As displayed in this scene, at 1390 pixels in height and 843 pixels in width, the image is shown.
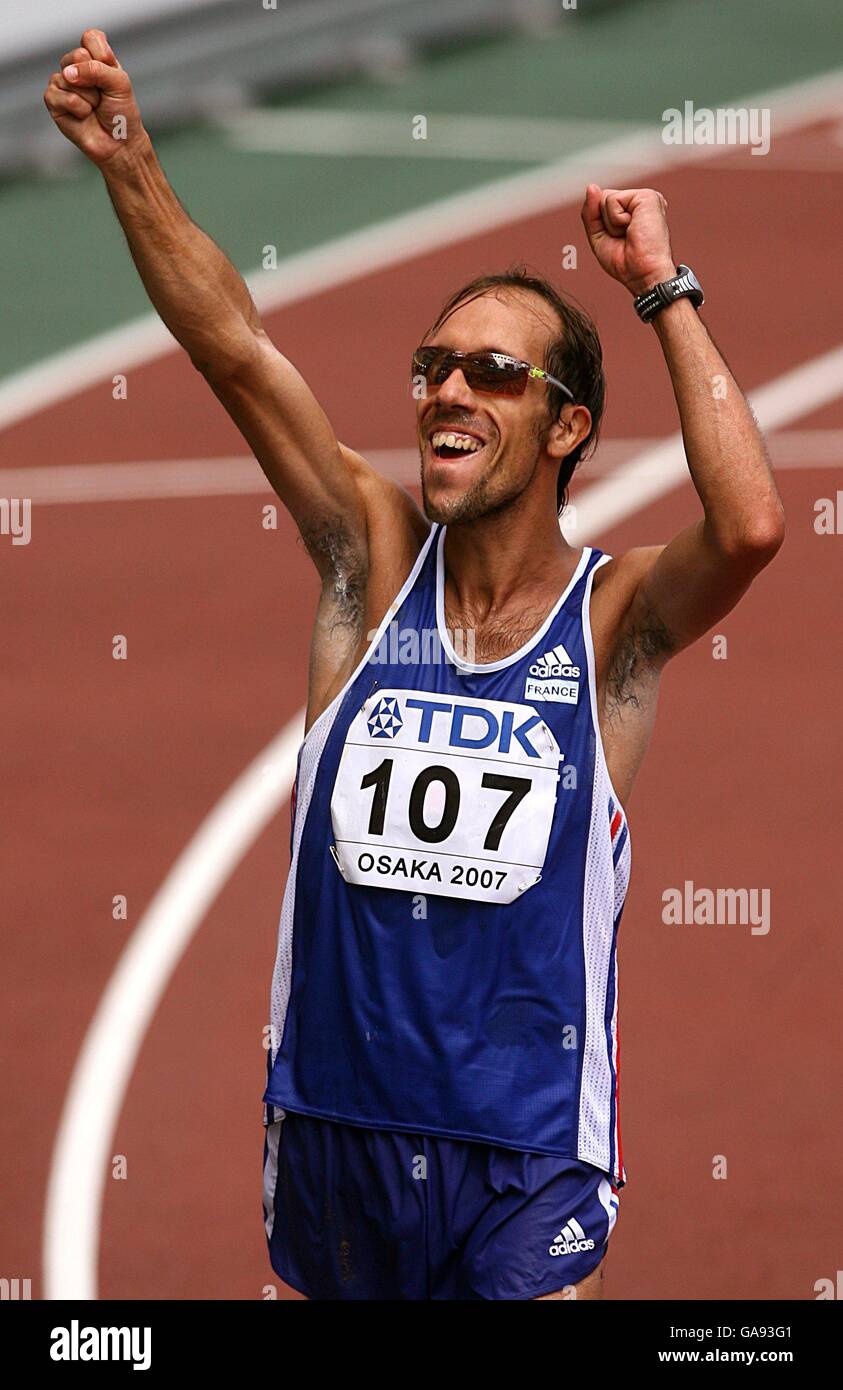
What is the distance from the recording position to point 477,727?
3.97 metres

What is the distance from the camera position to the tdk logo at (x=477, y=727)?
3957 millimetres

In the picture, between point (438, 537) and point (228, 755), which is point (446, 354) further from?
point (228, 755)

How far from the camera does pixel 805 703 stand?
9062mm

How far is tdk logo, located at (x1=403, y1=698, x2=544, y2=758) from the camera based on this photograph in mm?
3957

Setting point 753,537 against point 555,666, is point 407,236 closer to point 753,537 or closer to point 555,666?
point 555,666

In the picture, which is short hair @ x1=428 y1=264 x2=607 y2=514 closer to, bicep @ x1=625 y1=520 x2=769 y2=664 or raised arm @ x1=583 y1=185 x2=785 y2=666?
raised arm @ x1=583 y1=185 x2=785 y2=666

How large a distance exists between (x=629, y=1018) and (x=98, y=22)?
827 centimetres

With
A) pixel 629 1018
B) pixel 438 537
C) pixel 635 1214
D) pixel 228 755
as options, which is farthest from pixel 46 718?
pixel 438 537

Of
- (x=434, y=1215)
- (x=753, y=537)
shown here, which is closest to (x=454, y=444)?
(x=753, y=537)

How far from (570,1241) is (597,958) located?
0.57 metres

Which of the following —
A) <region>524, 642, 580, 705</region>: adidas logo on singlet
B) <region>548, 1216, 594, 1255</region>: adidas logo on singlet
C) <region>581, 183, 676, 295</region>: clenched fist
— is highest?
<region>581, 183, 676, 295</region>: clenched fist

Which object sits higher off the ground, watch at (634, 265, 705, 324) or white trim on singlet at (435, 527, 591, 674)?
watch at (634, 265, 705, 324)

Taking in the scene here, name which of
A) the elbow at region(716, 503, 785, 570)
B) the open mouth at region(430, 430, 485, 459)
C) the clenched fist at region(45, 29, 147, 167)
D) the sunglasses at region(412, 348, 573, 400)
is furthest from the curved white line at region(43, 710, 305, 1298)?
the clenched fist at region(45, 29, 147, 167)

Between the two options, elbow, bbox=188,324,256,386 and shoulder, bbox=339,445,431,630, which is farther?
shoulder, bbox=339,445,431,630
